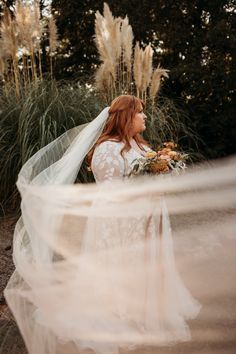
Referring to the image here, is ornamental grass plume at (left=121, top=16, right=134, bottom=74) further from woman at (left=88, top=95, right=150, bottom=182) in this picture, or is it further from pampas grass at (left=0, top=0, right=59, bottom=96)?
woman at (left=88, top=95, right=150, bottom=182)

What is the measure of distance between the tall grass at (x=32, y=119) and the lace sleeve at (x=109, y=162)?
5.52ft

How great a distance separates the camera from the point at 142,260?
10.5ft

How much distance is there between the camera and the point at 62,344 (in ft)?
9.37

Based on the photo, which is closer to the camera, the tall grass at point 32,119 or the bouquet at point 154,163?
the bouquet at point 154,163

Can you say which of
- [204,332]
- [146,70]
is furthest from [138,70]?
[204,332]

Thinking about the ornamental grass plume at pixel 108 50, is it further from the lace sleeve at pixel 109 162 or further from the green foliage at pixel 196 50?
the green foliage at pixel 196 50

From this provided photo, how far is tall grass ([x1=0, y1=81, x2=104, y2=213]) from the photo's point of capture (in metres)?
4.85

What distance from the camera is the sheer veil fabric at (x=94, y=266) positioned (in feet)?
9.62

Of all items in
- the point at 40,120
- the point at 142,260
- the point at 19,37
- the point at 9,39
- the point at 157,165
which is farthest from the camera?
the point at 19,37

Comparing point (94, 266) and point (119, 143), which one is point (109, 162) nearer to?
point (119, 143)

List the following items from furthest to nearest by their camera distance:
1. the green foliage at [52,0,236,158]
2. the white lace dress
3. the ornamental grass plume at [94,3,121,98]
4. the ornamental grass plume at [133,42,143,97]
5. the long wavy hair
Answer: the green foliage at [52,0,236,158], the ornamental grass plume at [133,42,143,97], the ornamental grass plume at [94,3,121,98], the long wavy hair, the white lace dress

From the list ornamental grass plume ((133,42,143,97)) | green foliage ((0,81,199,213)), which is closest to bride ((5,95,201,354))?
green foliage ((0,81,199,213))

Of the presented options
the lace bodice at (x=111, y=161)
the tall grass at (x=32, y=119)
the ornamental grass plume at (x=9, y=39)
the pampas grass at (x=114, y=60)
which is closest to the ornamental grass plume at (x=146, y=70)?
the pampas grass at (x=114, y=60)

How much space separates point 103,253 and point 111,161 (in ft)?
2.09
